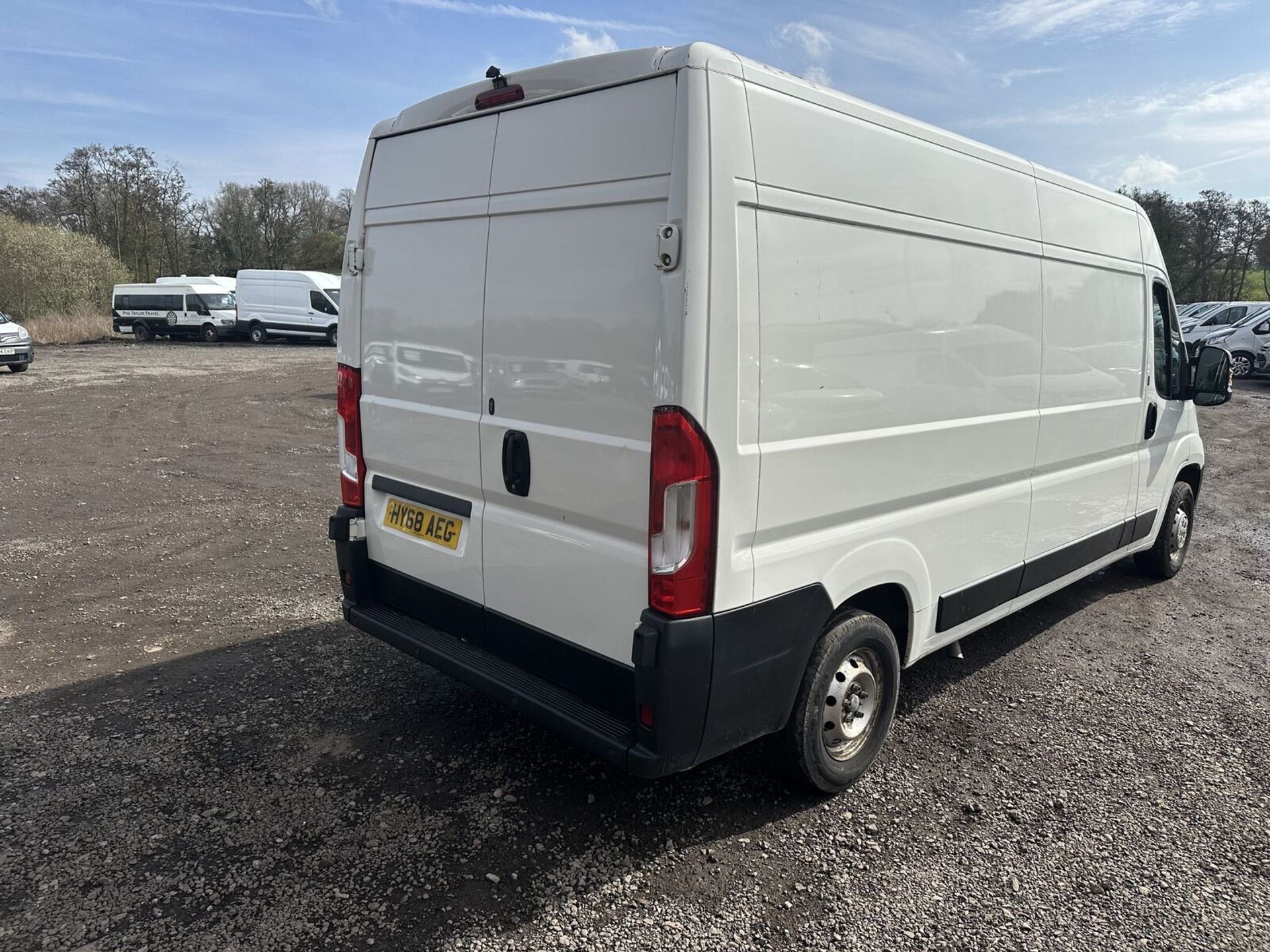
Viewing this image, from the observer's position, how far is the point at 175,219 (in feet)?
131

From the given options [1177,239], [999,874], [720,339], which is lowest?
[999,874]

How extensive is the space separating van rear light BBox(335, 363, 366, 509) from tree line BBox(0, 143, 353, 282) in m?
32.2

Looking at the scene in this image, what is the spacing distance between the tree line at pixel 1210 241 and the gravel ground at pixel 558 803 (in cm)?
3660

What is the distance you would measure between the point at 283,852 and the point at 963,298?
3331 millimetres

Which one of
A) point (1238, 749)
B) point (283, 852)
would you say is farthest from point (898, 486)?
point (283, 852)

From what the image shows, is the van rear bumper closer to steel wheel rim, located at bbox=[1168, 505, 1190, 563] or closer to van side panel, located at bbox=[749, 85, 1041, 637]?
van side panel, located at bbox=[749, 85, 1041, 637]

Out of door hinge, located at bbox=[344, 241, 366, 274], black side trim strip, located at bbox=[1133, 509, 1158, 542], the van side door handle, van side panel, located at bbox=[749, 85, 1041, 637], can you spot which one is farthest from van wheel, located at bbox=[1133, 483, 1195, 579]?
door hinge, located at bbox=[344, 241, 366, 274]

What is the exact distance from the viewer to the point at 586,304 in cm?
281

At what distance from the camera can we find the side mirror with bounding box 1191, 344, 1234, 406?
17.8ft

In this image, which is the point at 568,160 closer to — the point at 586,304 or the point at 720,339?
the point at 586,304

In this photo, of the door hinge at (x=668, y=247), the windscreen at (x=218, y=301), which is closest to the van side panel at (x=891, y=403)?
the door hinge at (x=668, y=247)

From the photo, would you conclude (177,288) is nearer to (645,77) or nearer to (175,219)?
(175,219)

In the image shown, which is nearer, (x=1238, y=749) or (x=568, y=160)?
(x=568, y=160)

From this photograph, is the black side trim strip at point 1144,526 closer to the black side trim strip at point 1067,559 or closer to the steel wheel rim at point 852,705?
the black side trim strip at point 1067,559
